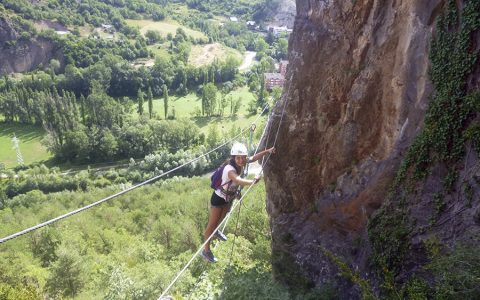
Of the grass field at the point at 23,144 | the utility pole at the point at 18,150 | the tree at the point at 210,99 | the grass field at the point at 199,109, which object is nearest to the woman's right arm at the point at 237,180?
the grass field at the point at 199,109

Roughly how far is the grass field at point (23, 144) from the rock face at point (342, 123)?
207ft

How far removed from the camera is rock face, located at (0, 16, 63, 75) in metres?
102

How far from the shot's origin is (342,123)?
1069 centimetres

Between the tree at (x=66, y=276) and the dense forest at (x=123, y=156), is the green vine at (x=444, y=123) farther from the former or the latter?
the tree at (x=66, y=276)

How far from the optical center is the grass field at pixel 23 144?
64.8 m

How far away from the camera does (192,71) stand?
95.4 meters

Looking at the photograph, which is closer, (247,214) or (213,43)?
(247,214)

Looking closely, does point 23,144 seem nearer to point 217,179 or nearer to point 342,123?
point 217,179

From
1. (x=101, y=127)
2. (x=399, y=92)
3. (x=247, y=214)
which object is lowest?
(x=101, y=127)

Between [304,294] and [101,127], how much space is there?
65183mm

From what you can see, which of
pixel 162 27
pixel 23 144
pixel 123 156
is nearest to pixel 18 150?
pixel 23 144

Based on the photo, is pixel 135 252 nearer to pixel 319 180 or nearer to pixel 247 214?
pixel 247 214

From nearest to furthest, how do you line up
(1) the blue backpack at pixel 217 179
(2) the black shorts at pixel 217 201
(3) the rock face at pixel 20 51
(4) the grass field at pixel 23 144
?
(1) the blue backpack at pixel 217 179 → (2) the black shorts at pixel 217 201 → (4) the grass field at pixel 23 144 → (3) the rock face at pixel 20 51

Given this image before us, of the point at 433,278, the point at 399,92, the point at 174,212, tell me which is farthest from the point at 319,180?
the point at 174,212
